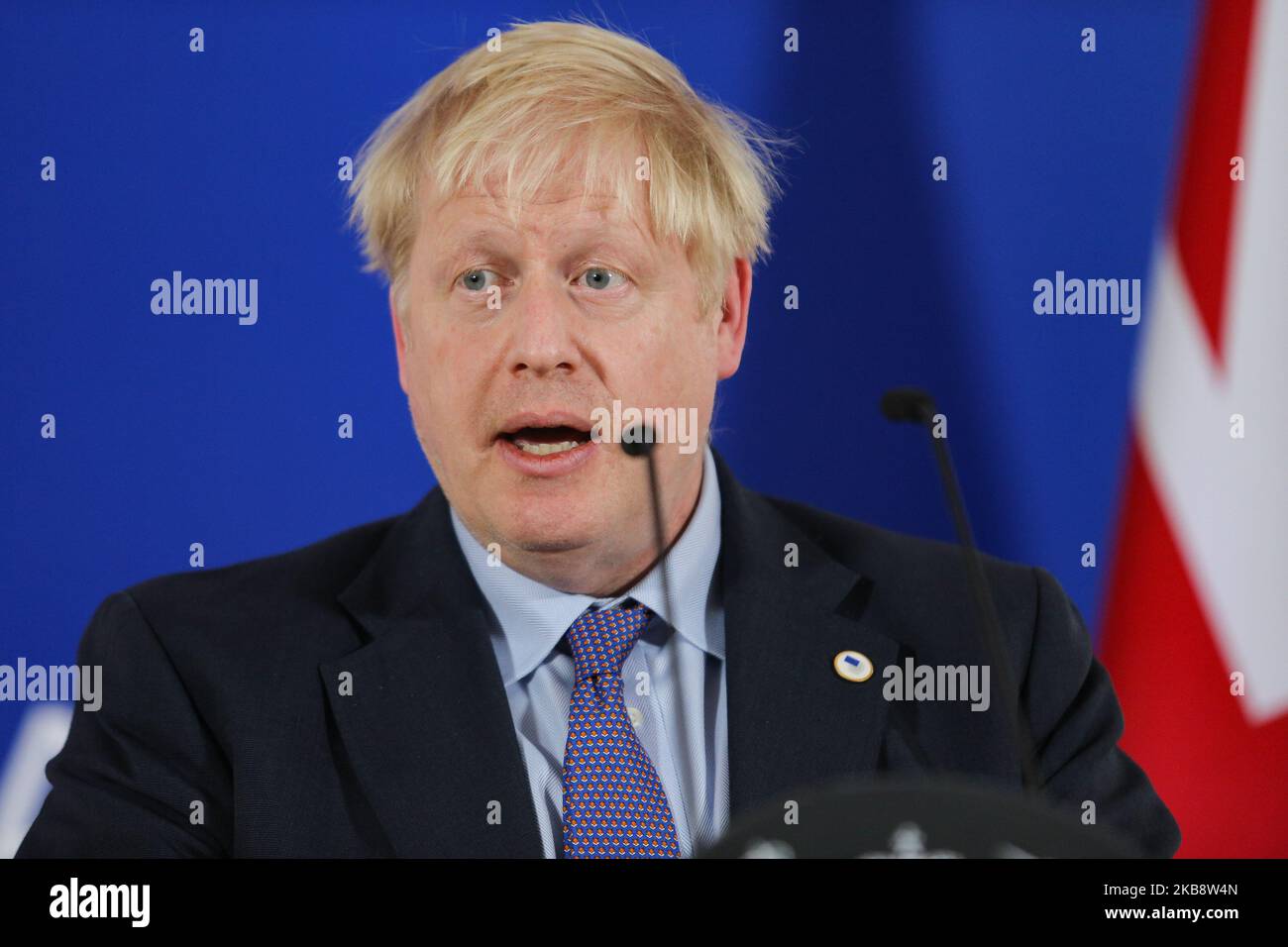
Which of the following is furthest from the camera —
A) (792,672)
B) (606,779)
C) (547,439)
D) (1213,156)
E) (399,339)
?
(1213,156)

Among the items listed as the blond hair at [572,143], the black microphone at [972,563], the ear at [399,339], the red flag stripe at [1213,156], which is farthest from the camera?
the red flag stripe at [1213,156]

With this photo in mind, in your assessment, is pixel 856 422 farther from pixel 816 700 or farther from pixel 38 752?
pixel 38 752

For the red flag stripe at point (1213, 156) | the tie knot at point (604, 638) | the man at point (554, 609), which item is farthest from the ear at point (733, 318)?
the red flag stripe at point (1213, 156)

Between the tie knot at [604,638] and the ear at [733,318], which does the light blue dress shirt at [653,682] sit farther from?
the ear at [733,318]

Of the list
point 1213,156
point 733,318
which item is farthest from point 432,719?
point 1213,156

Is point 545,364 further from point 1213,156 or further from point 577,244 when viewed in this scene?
point 1213,156

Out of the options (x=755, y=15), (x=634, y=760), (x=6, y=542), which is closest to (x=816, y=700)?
(x=634, y=760)

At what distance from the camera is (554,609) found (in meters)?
2.24

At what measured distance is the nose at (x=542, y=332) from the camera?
2.25 meters

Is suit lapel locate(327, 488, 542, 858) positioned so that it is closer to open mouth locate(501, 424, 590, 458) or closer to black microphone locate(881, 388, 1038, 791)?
open mouth locate(501, 424, 590, 458)

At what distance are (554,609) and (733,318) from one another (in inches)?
23.6

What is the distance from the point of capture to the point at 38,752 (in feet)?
8.14

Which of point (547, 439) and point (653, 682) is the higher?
point (547, 439)

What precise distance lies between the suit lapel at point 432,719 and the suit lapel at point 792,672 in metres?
0.31
